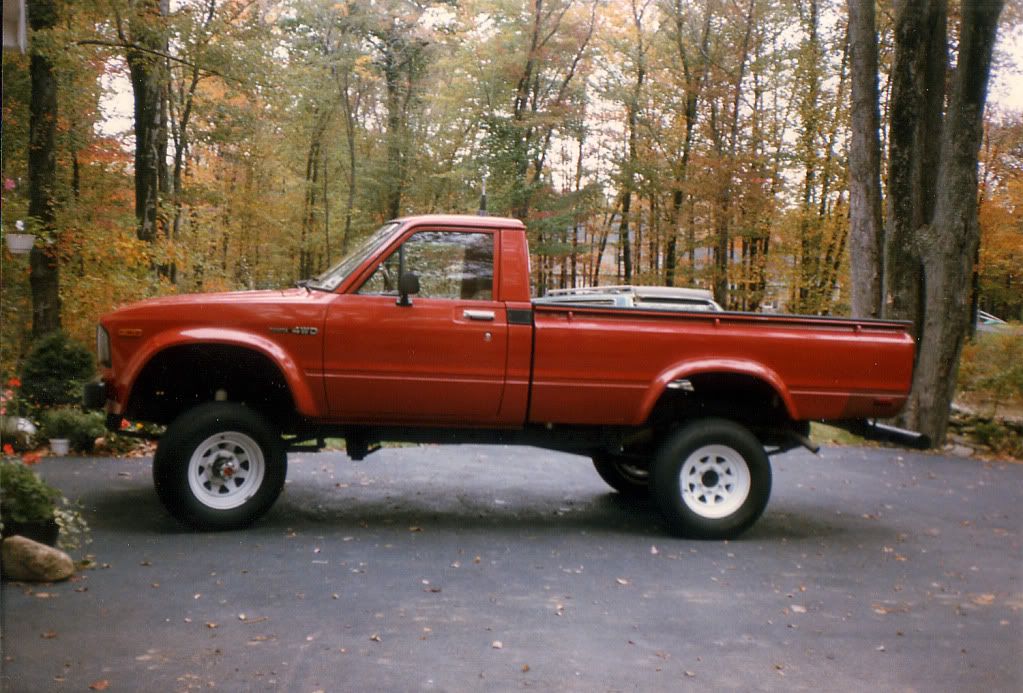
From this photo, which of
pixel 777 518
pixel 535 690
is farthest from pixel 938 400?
pixel 535 690

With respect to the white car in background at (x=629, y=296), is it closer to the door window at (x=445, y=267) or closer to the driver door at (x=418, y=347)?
the door window at (x=445, y=267)

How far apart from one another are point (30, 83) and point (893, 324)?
12.0 m

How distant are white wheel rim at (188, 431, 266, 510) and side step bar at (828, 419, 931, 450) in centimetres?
427

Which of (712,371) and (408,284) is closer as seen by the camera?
(408,284)

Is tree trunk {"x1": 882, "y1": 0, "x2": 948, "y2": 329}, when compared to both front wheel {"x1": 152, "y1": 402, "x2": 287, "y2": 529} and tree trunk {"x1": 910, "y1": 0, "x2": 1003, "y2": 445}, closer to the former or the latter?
tree trunk {"x1": 910, "y1": 0, "x2": 1003, "y2": 445}

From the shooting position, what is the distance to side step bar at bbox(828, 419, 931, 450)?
6.63 meters

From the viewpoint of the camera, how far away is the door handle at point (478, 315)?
6398 mm

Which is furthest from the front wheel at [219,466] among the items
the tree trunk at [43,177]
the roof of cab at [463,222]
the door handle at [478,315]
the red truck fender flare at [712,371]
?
the tree trunk at [43,177]

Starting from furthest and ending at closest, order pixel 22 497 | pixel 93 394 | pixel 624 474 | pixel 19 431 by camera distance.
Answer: pixel 19 431 → pixel 624 474 → pixel 93 394 → pixel 22 497

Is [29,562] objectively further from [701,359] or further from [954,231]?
[954,231]

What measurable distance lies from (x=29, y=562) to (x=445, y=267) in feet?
10.6

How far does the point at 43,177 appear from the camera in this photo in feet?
39.8

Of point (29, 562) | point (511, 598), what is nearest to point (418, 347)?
point (511, 598)

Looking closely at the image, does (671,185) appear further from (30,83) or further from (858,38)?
(30,83)
